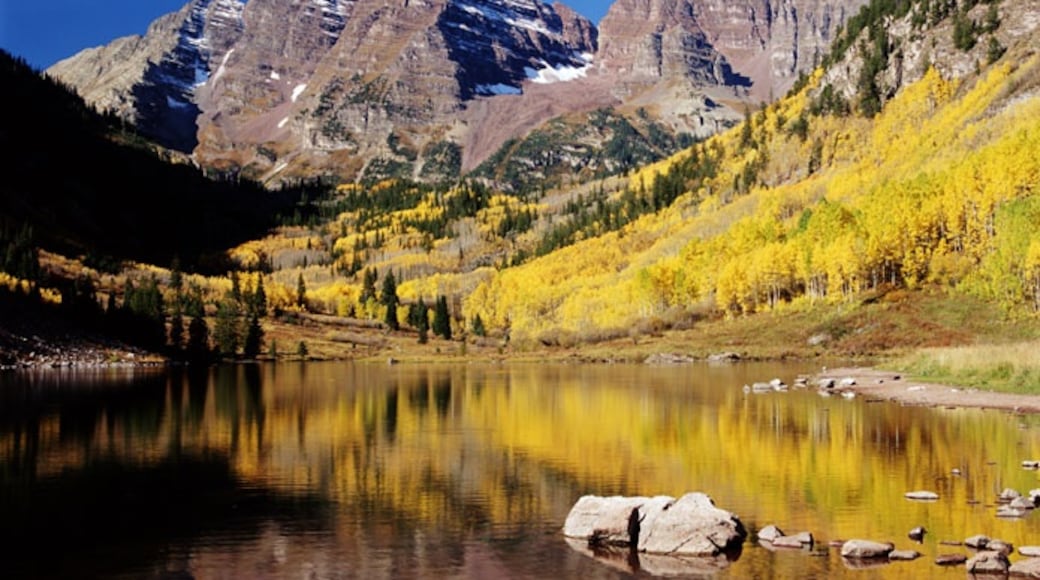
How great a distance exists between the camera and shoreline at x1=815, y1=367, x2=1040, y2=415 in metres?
60.1

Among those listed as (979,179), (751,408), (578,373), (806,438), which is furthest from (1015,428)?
(979,179)

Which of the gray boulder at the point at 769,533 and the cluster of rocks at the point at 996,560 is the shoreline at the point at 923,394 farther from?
the gray boulder at the point at 769,533

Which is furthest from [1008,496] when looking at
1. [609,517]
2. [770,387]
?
[770,387]

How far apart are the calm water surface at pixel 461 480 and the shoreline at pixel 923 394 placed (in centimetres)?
255

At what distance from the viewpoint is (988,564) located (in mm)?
24875

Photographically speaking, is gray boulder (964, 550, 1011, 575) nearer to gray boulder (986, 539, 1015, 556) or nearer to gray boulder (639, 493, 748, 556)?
gray boulder (986, 539, 1015, 556)

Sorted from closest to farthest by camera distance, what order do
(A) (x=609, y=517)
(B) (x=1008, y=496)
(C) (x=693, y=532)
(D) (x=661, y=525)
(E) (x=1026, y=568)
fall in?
(E) (x=1026, y=568) < (C) (x=693, y=532) < (D) (x=661, y=525) < (A) (x=609, y=517) < (B) (x=1008, y=496)

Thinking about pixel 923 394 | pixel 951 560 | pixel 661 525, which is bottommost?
pixel 951 560

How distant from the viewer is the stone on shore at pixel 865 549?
26891 millimetres

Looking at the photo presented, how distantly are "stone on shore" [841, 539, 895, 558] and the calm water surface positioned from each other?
0.38 m

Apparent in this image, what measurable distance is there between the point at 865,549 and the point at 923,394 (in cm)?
4748

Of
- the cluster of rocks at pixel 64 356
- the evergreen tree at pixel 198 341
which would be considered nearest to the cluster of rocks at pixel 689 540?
the cluster of rocks at pixel 64 356

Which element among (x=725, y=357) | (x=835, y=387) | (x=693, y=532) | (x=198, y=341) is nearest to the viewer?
(x=693, y=532)

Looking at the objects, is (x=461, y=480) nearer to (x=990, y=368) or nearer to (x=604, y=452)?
(x=604, y=452)
